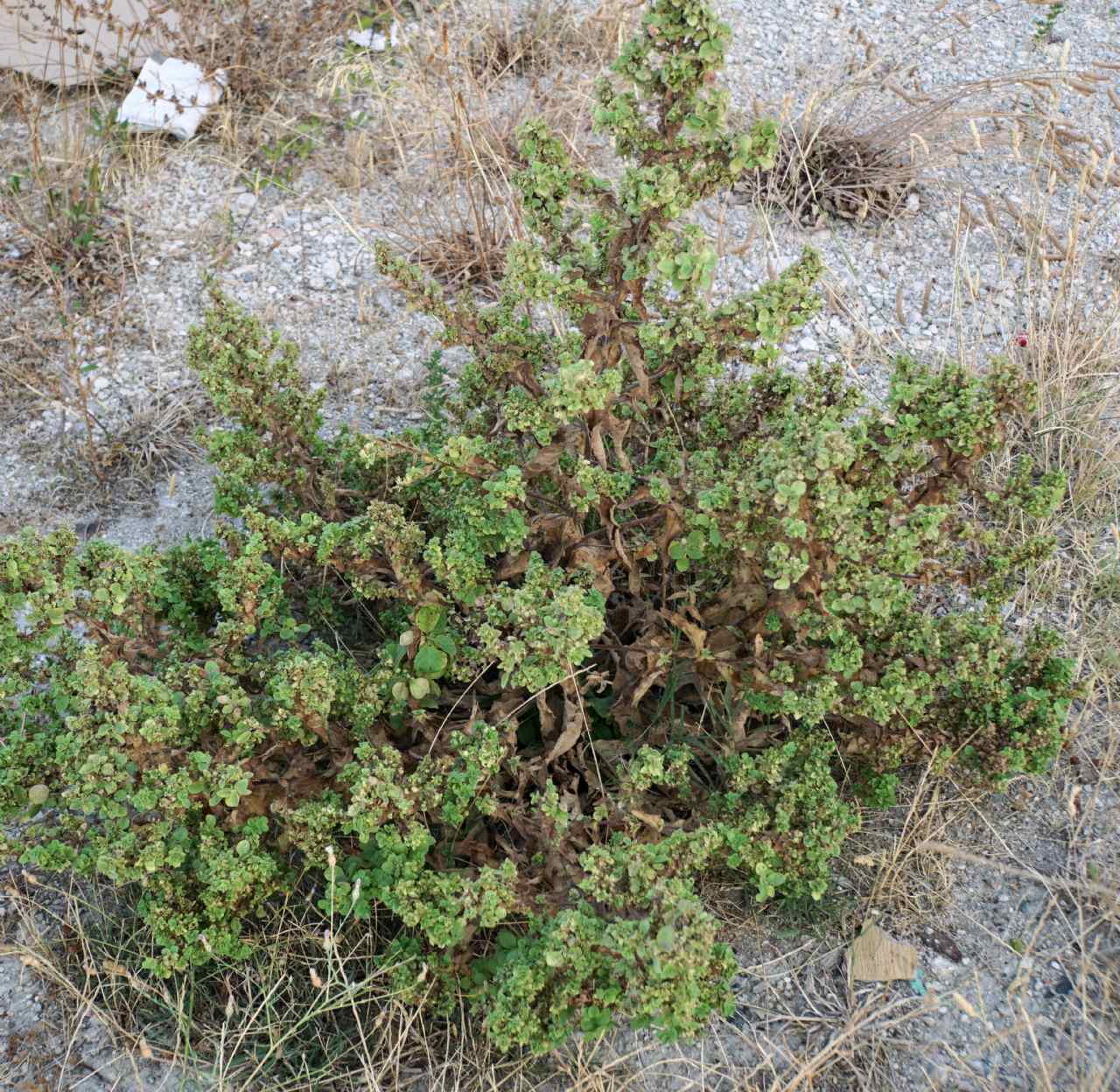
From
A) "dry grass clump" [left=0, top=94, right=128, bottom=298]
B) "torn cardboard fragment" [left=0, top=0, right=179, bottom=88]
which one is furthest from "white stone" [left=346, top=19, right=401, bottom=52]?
"dry grass clump" [left=0, top=94, right=128, bottom=298]

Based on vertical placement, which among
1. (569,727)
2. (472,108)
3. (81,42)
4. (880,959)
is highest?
(81,42)

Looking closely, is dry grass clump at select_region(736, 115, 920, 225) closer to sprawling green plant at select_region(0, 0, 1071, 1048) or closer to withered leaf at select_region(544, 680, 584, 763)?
sprawling green plant at select_region(0, 0, 1071, 1048)

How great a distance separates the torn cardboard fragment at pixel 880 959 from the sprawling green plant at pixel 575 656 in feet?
0.72

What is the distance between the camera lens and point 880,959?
2459mm

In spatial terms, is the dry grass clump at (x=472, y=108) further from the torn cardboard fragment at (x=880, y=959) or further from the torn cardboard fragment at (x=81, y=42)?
the torn cardboard fragment at (x=880, y=959)

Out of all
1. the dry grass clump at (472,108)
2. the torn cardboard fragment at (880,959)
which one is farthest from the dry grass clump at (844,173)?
the torn cardboard fragment at (880,959)

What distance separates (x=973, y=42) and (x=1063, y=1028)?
15.0 feet

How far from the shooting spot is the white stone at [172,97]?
4660 millimetres

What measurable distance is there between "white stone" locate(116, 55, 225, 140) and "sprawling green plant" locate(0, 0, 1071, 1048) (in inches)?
98.0

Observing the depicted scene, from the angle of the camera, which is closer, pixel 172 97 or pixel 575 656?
pixel 575 656

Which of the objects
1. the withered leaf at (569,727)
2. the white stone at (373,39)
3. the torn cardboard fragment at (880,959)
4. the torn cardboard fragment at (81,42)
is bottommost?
the torn cardboard fragment at (880,959)

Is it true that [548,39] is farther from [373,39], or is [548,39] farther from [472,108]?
[373,39]

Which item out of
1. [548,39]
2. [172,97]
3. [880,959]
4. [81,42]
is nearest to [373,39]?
[548,39]

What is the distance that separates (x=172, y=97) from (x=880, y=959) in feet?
14.0
